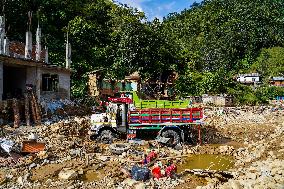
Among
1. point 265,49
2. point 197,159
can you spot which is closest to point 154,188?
point 197,159

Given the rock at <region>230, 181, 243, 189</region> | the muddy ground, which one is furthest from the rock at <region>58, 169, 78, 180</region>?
the rock at <region>230, 181, 243, 189</region>

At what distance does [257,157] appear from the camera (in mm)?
14953

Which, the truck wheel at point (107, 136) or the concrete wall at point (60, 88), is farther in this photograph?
the concrete wall at point (60, 88)

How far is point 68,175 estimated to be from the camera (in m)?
12.3

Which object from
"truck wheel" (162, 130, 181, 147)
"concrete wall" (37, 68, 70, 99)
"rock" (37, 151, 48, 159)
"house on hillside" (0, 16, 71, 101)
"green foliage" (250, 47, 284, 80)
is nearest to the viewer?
"rock" (37, 151, 48, 159)

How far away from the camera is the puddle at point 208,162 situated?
47.6 feet

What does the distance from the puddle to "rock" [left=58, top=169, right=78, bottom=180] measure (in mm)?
3999

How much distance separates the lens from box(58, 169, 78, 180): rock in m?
12.2

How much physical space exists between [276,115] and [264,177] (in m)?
25.3

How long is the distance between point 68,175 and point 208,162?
6.31 meters

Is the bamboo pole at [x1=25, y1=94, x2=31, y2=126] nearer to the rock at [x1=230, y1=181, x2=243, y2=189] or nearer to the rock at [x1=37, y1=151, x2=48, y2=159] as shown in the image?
the rock at [x1=37, y1=151, x2=48, y2=159]

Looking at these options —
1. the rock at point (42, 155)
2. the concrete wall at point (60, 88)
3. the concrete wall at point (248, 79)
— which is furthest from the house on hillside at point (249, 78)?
the rock at point (42, 155)

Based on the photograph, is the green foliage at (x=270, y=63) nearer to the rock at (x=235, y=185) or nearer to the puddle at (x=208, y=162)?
the puddle at (x=208, y=162)

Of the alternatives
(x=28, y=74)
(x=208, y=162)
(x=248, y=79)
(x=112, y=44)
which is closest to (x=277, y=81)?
(x=248, y=79)
